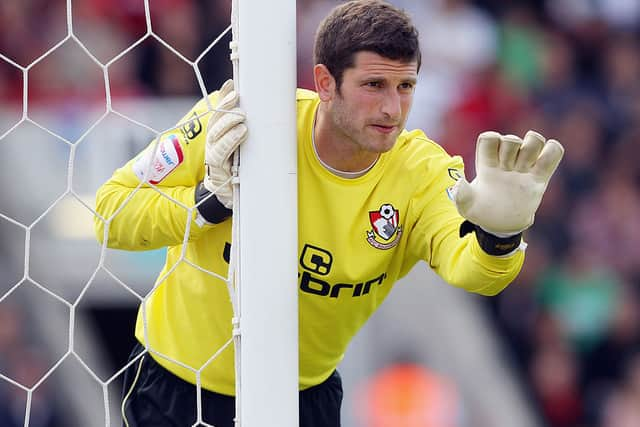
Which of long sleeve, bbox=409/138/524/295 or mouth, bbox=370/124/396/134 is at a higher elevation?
mouth, bbox=370/124/396/134

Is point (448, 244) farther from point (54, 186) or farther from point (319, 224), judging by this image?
point (54, 186)

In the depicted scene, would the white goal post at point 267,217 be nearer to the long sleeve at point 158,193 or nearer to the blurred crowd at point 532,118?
the long sleeve at point 158,193

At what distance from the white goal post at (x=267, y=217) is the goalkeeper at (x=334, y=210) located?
0.04 metres

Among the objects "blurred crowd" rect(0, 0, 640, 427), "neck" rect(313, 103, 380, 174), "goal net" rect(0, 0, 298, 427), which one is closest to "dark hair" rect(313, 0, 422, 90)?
"neck" rect(313, 103, 380, 174)

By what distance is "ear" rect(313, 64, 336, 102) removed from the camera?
9.55 feet

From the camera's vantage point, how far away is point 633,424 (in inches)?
242

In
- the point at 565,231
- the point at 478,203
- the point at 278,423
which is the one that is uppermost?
the point at 478,203

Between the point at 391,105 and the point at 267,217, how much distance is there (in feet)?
1.45

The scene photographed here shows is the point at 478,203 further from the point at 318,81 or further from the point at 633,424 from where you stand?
the point at 633,424

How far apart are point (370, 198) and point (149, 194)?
551mm

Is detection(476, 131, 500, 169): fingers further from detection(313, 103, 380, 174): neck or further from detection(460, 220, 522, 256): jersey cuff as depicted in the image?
detection(313, 103, 380, 174): neck

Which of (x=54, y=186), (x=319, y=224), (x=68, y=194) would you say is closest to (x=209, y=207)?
(x=319, y=224)

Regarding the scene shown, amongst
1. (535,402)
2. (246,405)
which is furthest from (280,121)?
(535,402)

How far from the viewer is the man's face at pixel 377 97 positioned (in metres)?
2.80
